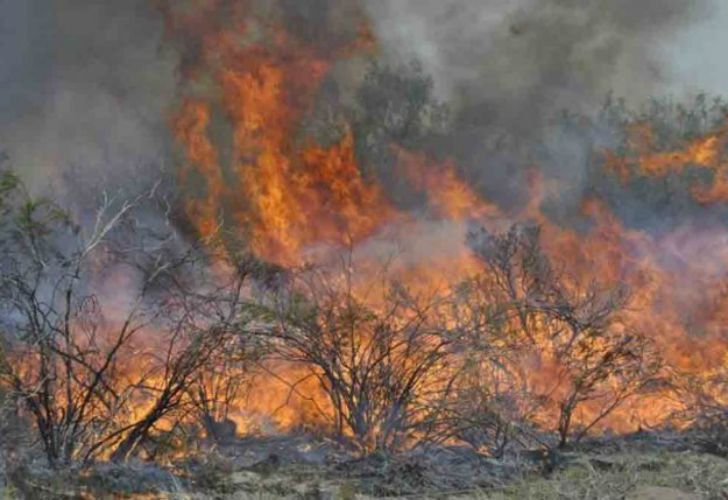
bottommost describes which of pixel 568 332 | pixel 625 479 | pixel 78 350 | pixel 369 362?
pixel 625 479

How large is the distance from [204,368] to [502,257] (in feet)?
26.7

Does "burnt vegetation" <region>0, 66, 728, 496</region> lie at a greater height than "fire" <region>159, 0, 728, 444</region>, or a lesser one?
lesser

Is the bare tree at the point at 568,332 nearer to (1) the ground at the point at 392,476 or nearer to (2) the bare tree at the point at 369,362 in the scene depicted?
(2) the bare tree at the point at 369,362

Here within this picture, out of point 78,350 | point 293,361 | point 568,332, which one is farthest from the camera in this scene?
point 568,332

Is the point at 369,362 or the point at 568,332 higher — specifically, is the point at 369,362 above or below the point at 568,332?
below

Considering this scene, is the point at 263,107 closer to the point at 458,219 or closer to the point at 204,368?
the point at 458,219

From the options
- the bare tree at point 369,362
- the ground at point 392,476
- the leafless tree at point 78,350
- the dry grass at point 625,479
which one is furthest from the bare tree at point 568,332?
the leafless tree at point 78,350

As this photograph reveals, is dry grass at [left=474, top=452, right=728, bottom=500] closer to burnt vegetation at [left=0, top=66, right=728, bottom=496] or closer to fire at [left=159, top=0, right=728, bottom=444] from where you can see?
burnt vegetation at [left=0, top=66, right=728, bottom=496]

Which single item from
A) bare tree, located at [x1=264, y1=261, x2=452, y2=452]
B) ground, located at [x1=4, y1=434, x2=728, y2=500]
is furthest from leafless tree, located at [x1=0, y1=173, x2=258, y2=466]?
bare tree, located at [x1=264, y1=261, x2=452, y2=452]

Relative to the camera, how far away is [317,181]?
17.8 m

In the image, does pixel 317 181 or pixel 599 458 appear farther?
pixel 317 181

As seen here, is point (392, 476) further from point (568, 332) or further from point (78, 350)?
point (568, 332)

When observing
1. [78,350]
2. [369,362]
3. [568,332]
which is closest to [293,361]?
[369,362]

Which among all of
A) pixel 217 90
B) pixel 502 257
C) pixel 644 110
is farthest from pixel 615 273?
pixel 217 90
